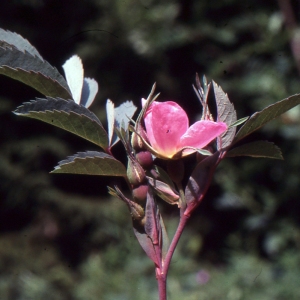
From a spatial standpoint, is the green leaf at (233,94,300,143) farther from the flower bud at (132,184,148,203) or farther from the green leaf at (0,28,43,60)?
the green leaf at (0,28,43,60)

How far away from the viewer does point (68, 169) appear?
0.43 metres

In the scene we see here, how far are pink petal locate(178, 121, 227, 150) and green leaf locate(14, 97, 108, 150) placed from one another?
0.08 m

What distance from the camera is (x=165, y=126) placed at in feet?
1.44

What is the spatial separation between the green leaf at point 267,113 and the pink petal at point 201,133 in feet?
0.12

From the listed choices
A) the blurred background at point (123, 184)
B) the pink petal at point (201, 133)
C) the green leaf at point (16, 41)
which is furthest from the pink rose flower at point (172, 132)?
the blurred background at point (123, 184)

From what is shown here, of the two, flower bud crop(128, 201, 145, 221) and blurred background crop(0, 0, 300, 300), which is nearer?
flower bud crop(128, 201, 145, 221)

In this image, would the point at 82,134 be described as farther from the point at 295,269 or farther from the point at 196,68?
the point at 196,68

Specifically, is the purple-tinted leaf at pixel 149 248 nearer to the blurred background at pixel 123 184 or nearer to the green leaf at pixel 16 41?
the green leaf at pixel 16 41

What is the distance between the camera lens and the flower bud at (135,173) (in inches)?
16.8

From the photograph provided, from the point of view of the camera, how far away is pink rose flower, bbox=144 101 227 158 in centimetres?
44

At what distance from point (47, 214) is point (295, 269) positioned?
1561 mm

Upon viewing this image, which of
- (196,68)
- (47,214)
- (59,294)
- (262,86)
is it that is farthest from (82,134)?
(47,214)

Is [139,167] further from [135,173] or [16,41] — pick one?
[16,41]

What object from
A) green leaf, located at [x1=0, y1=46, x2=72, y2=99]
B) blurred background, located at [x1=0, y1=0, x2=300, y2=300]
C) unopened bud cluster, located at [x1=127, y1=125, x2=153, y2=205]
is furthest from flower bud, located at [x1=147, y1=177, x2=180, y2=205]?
blurred background, located at [x1=0, y1=0, x2=300, y2=300]
